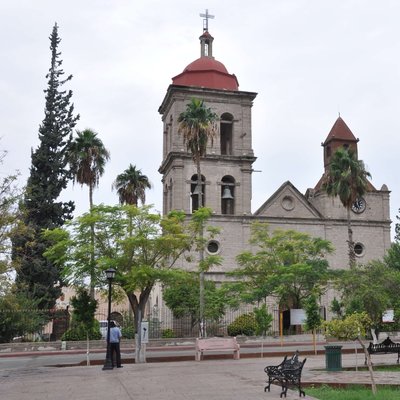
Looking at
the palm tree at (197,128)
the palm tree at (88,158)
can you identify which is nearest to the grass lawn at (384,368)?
the palm tree at (197,128)

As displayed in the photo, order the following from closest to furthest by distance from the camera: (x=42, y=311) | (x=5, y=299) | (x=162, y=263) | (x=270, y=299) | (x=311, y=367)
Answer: (x=311, y=367)
(x=5, y=299)
(x=162, y=263)
(x=42, y=311)
(x=270, y=299)

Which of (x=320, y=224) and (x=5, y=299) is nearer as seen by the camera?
(x=5, y=299)

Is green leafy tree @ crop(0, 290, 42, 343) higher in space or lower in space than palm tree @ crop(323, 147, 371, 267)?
lower

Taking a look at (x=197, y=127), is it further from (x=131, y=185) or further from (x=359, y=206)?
(x=359, y=206)

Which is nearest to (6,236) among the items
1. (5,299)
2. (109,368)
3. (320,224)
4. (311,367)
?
(5,299)

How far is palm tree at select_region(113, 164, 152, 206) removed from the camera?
47750 mm

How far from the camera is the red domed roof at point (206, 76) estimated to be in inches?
1950

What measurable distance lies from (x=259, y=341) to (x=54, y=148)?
2272 centimetres

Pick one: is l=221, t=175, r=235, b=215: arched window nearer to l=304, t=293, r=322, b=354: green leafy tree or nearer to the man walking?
l=304, t=293, r=322, b=354: green leafy tree

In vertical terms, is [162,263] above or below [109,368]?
above

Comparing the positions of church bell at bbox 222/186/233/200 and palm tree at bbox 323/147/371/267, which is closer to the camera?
palm tree at bbox 323/147/371/267

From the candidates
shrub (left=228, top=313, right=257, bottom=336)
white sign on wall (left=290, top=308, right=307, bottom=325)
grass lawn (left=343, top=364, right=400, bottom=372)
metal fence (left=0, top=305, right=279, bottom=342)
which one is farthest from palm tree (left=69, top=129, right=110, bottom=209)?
grass lawn (left=343, top=364, right=400, bottom=372)

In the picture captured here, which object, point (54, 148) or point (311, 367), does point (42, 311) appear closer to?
point (54, 148)

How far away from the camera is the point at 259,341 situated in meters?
35.9
